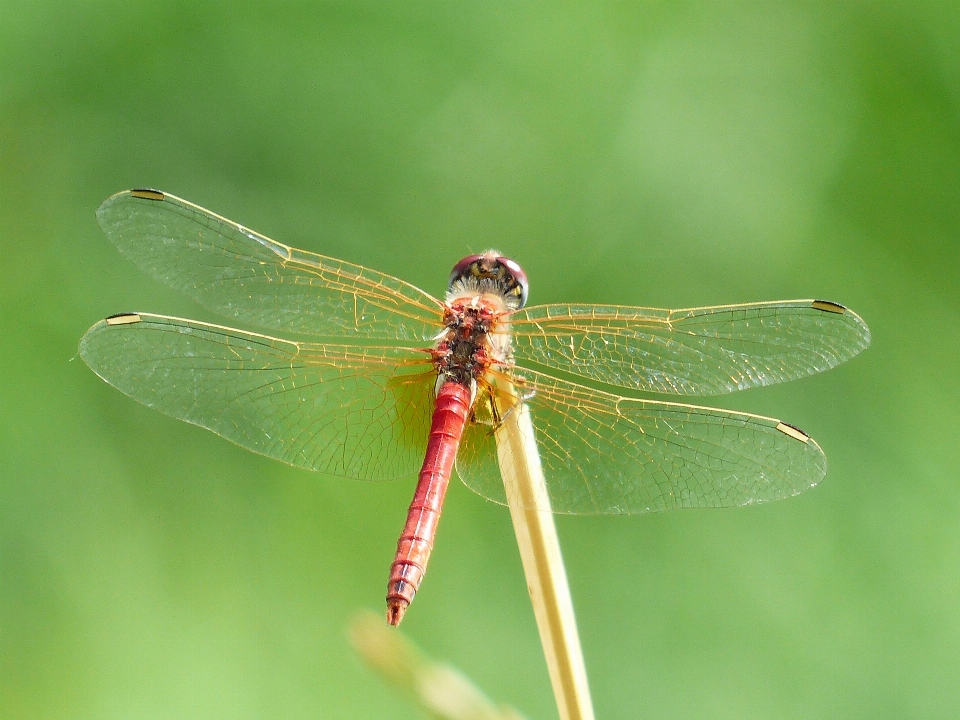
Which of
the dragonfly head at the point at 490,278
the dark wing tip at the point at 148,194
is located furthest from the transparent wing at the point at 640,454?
the dark wing tip at the point at 148,194

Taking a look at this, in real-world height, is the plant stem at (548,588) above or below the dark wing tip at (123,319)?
below

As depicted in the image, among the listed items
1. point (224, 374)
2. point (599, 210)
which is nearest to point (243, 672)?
point (224, 374)

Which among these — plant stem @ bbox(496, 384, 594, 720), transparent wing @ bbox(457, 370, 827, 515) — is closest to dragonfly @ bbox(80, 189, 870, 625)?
transparent wing @ bbox(457, 370, 827, 515)

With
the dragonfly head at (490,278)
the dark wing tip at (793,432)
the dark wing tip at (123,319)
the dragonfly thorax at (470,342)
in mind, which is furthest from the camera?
the dragonfly head at (490,278)

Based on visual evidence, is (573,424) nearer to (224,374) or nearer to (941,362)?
(224,374)

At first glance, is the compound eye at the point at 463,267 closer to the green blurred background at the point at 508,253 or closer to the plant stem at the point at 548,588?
the plant stem at the point at 548,588

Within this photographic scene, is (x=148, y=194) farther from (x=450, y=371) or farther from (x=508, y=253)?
(x=508, y=253)
